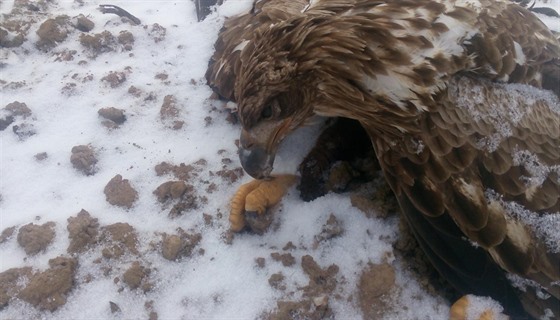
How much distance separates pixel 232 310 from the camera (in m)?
1.96

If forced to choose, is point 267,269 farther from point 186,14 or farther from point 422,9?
point 186,14

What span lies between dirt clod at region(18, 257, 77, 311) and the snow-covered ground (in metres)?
0.02

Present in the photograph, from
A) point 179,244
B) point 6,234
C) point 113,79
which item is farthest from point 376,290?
point 113,79

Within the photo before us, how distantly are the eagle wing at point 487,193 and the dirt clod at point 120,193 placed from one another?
1173mm

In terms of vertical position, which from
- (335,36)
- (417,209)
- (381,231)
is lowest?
(381,231)

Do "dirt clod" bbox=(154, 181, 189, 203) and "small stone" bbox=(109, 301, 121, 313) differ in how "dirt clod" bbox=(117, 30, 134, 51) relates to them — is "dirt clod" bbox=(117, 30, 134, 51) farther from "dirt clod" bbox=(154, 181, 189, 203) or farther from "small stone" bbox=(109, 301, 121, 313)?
"small stone" bbox=(109, 301, 121, 313)

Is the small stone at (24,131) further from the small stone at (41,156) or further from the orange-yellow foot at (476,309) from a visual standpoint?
the orange-yellow foot at (476,309)

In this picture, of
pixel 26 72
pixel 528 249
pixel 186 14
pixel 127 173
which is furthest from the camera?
pixel 186 14

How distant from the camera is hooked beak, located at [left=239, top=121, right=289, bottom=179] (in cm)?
197

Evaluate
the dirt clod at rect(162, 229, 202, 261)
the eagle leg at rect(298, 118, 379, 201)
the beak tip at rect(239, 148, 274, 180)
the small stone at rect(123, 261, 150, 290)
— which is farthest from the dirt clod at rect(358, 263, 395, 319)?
the small stone at rect(123, 261, 150, 290)

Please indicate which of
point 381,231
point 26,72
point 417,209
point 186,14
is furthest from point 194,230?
point 186,14

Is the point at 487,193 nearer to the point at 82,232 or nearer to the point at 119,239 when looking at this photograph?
the point at 119,239

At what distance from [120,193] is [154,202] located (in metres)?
0.16

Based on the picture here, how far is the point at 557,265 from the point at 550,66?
0.86 meters
